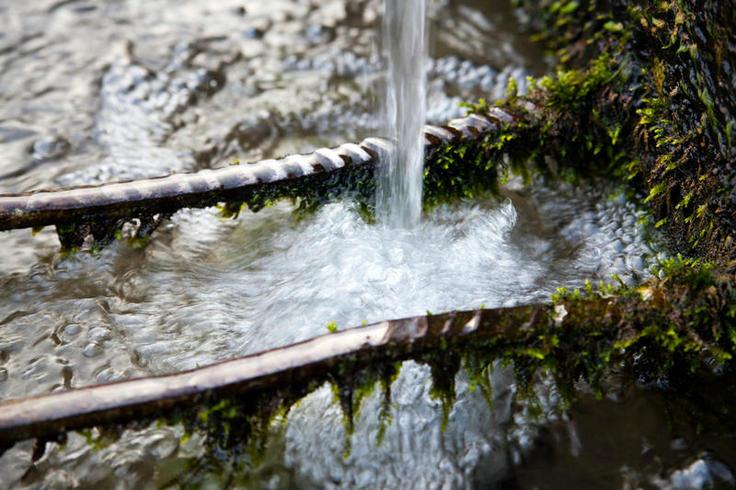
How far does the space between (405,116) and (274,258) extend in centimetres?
111

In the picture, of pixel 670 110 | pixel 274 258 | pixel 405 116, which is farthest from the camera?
pixel 405 116

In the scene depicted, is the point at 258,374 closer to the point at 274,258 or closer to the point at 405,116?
the point at 274,258

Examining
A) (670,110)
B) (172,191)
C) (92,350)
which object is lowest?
A: (92,350)

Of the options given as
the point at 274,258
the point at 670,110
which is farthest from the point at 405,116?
the point at 670,110

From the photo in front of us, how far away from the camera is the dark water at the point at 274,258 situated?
2943 mm

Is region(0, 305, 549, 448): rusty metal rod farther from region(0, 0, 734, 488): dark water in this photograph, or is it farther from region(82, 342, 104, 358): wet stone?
region(82, 342, 104, 358): wet stone

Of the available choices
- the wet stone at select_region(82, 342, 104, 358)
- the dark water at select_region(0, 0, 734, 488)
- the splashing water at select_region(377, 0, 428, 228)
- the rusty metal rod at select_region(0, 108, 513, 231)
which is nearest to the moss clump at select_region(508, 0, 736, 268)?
the dark water at select_region(0, 0, 734, 488)

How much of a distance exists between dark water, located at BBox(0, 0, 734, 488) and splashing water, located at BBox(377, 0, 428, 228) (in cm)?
16

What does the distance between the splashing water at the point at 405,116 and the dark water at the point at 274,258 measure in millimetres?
155

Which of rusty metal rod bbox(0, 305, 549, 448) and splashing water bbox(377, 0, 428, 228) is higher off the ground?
splashing water bbox(377, 0, 428, 228)

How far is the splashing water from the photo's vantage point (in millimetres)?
3834

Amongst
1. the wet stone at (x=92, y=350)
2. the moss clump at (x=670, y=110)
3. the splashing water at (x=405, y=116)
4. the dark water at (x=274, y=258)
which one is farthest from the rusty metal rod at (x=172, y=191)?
the moss clump at (x=670, y=110)

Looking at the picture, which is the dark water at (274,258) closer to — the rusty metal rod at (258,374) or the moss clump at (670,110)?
the moss clump at (670,110)

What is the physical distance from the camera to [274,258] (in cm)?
394
